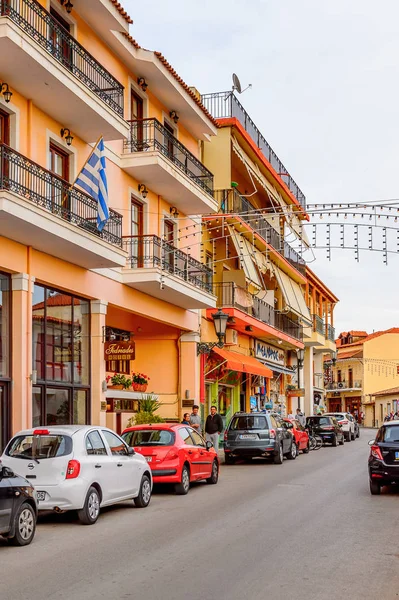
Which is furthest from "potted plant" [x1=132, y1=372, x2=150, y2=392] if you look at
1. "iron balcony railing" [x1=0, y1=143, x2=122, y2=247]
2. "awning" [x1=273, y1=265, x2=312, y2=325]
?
"awning" [x1=273, y1=265, x2=312, y2=325]

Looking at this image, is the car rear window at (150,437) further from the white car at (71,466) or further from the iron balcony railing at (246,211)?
the iron balcony railing at (246,211)

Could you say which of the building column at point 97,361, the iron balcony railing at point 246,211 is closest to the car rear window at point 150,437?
the building column at point 97,361

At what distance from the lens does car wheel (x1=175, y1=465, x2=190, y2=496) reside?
17353mm

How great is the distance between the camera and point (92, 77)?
21.6 metres

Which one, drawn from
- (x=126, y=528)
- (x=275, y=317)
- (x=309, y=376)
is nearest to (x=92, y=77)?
(x=126, y=528)

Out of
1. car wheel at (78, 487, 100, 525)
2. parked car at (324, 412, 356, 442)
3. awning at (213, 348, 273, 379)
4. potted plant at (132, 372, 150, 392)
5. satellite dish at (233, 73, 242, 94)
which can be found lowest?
parked car at (324, 412, 356, 442)

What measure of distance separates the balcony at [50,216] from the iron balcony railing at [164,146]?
3.76 metres

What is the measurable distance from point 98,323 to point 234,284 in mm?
13244

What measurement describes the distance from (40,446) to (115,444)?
5.89ft

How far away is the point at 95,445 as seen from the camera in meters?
13.8

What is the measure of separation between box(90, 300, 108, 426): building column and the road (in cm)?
585

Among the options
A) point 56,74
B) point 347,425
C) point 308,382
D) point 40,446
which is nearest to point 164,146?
point 56,74

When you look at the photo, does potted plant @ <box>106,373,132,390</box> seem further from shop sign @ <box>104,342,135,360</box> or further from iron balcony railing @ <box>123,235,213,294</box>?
iron balcony railing @ <box>123,235,213,294</box>

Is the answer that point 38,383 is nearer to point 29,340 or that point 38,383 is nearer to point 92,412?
point 29,340
